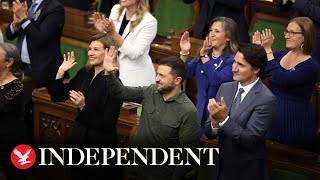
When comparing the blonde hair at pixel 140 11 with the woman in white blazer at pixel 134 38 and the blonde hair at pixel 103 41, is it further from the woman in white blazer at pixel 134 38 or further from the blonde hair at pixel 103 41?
the blonde hair at pixel 103 41

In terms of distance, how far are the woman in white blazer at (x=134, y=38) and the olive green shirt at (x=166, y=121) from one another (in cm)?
78

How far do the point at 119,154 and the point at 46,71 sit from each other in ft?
3.69

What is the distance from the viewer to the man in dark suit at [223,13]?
4.80m

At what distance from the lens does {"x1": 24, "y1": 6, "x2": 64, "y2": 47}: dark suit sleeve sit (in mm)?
4742

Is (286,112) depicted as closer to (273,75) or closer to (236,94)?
(273,75)

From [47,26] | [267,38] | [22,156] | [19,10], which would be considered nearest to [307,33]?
[267,38]

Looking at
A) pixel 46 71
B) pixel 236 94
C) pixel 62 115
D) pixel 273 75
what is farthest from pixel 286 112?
pixel 46 71

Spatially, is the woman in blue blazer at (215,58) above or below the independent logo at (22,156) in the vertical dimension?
above

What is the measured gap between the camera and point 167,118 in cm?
340

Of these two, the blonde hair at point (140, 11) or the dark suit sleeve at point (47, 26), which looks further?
the dark suit sleeve at point (47, 26)

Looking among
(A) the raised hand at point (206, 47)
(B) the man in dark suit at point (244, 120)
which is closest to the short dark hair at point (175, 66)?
(B) the man in dark suit at point (244, 120)

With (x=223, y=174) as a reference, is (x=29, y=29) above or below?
above

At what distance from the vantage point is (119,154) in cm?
388

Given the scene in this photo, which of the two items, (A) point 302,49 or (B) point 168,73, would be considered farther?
(A) point 302,49
